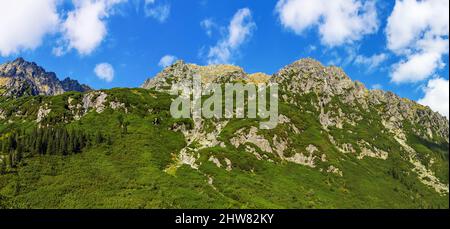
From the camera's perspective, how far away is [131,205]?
156 m

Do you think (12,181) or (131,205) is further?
(12,181)

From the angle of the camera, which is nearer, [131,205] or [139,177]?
[131,205]

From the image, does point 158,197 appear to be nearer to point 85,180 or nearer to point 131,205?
point 131,205
